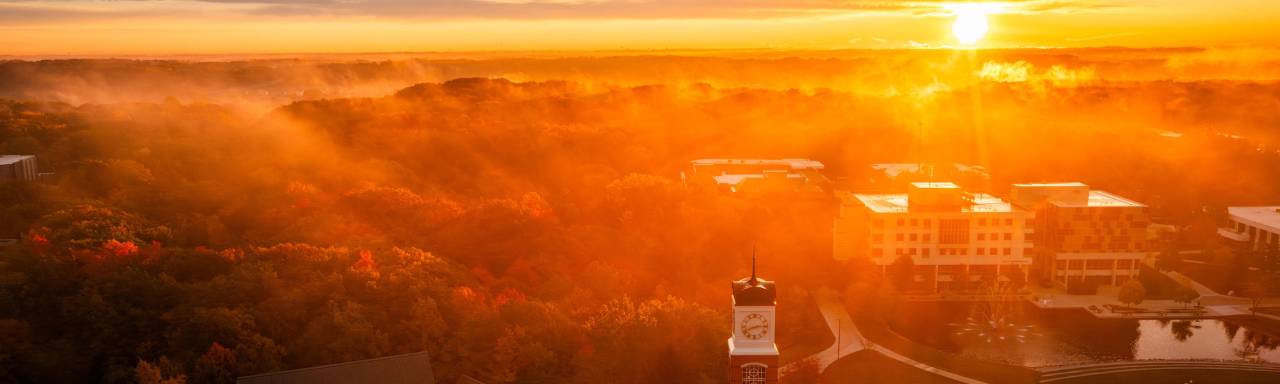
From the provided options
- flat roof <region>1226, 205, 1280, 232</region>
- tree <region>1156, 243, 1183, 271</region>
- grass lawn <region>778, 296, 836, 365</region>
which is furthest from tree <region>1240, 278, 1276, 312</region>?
grass lawn <region>778, 296, 836, 365</region>

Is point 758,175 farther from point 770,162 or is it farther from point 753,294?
point 753,294

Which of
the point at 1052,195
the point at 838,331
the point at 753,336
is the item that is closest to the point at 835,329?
the point at 838,331

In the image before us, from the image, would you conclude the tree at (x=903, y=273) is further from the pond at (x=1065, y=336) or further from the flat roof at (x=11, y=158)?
the flat roof at (x=11, y=158)

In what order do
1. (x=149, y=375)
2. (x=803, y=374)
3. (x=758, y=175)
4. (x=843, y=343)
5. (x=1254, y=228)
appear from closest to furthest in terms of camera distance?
(x=149, y=375) → (x=803, y=374) → (x=843, y=343) → (x=1254, y=228) → (x=758, y=175)

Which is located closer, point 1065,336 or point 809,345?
point 809,345

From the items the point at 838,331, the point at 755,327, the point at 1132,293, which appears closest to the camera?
the point at 755,327

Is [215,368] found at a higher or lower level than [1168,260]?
higher

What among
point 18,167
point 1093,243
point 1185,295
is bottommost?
point 1185,295
